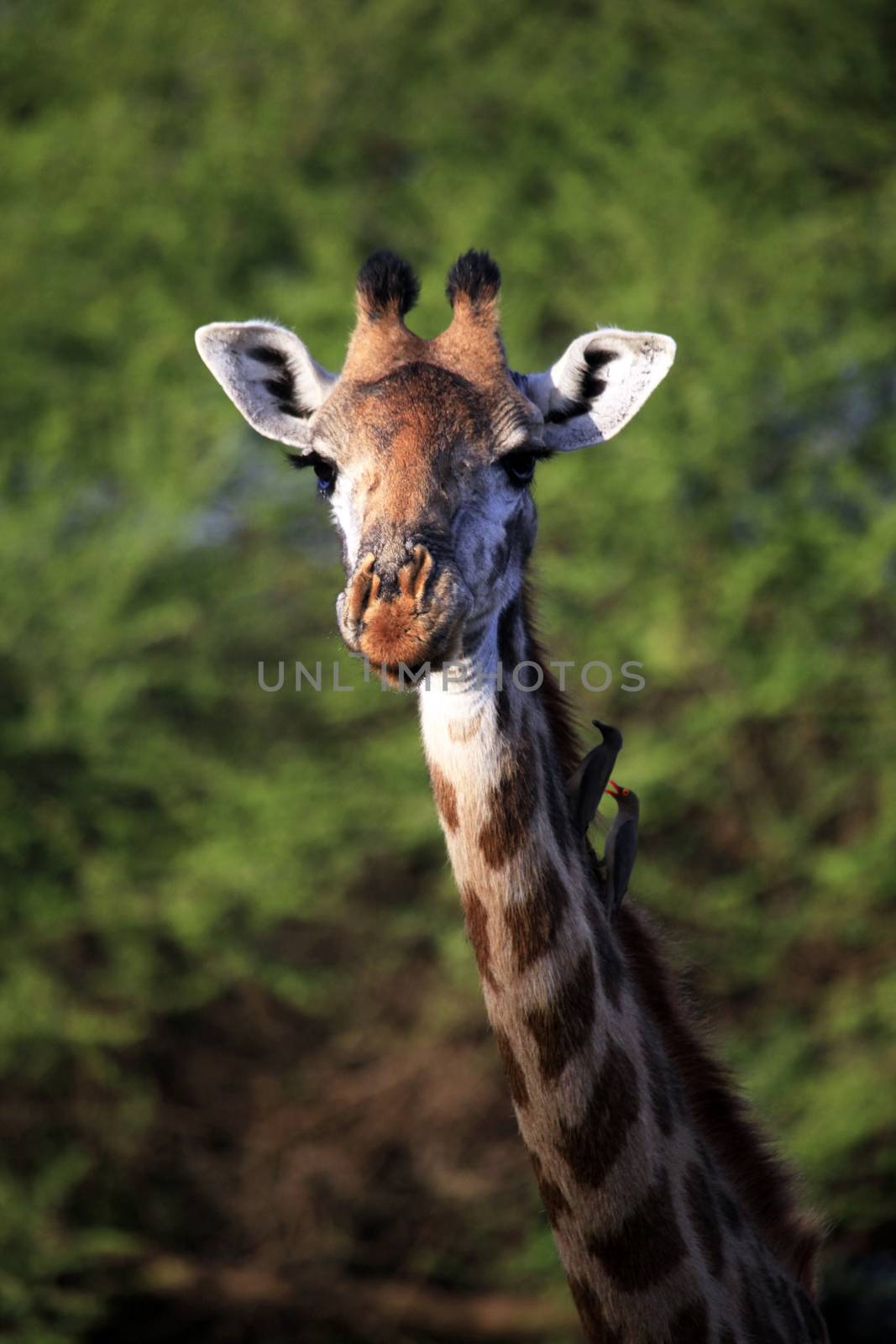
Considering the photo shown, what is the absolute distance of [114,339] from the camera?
1492 centimetres

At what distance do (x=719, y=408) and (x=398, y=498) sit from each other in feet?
30.0

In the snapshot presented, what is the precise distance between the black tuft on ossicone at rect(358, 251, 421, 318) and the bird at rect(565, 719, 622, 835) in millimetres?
1578

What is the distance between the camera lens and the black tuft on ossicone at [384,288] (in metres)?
4.49

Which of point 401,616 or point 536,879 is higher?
point 401,616

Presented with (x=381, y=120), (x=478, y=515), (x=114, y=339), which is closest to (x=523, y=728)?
(x=478, y=515)

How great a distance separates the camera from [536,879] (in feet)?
12.4

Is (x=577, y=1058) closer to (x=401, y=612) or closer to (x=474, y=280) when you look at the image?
(x=401, y=612)

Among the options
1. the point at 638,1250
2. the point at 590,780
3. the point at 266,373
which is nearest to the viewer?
the point at 638,1250

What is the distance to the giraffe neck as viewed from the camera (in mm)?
3646

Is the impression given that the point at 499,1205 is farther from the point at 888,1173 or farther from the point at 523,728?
the point at 523,728

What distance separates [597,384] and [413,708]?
8634mm

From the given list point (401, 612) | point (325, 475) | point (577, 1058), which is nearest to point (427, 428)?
point (325, 475)

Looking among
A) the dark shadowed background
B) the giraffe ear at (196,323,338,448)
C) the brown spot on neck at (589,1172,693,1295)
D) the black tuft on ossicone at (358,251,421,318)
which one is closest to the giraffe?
the brown spot on neck at (589,1172,693,1295)

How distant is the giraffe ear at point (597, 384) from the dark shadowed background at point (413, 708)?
298 inches
